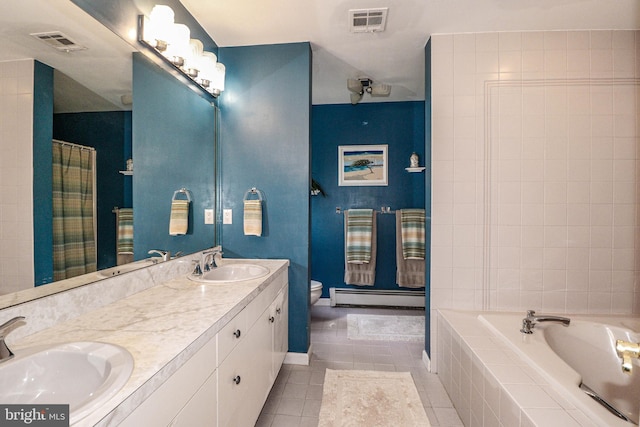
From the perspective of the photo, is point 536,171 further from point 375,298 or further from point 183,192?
point 183,192

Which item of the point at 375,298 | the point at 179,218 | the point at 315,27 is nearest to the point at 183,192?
the point at 179,218

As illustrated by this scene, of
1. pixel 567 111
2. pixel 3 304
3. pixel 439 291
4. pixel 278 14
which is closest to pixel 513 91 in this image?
pixel 567 111

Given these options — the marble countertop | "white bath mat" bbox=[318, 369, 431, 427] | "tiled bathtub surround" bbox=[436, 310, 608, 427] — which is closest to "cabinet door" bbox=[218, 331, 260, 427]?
the marble countertop

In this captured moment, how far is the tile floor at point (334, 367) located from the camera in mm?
1673

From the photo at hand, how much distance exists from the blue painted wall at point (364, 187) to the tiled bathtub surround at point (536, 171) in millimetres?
1339

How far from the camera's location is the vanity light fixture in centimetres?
151

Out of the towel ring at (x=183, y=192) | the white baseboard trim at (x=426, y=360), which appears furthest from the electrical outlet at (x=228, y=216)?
the white baseboard trim at (x=426, y=360)

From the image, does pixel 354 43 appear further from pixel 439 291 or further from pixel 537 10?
pixel 439 291

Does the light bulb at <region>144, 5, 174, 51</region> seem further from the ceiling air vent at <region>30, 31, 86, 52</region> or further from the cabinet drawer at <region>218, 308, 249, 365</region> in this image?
the cabinet drawer at <region>218, 308, 249, 365</region>

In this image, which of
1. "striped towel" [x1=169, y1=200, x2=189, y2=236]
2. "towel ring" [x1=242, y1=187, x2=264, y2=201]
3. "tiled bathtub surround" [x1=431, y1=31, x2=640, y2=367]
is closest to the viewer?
"striped towel" [x1=169, y1=200, x2=189, y2=236]

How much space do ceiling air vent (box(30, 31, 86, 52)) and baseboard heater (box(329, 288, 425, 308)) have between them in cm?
310

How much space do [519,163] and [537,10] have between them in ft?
3.14

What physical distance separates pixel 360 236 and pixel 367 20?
2.09m

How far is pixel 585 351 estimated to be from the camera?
5.65 feet
